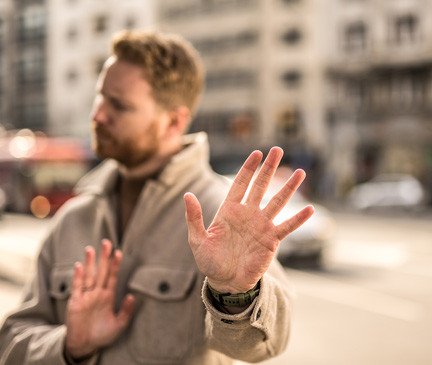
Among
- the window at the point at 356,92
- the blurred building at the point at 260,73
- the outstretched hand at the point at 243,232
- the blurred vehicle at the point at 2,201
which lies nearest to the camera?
the outstretched hand at the point at 243,232

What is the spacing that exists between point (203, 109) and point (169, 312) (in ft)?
115

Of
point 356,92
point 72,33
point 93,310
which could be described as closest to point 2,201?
point 72,33

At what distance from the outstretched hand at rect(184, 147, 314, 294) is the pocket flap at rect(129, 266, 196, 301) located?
0.35 m

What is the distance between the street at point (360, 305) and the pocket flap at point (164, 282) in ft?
2.10

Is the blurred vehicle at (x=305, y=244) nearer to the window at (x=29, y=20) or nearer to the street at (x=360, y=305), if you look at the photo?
the street at (x=360, y=305)

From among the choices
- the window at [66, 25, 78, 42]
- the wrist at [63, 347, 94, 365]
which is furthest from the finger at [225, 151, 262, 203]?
the window at [66, 25, 78, 42]

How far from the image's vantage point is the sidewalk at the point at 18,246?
804 centimetres

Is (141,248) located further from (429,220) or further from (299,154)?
(299,154)

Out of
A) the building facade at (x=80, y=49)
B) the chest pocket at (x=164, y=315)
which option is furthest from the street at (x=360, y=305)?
the building facade at (x=80, y=49)

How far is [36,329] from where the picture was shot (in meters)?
1.92

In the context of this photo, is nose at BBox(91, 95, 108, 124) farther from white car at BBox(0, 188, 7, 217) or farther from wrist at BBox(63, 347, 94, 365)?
white car at BBox(0, 188, 7, 217)

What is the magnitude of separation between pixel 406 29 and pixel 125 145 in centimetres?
3113

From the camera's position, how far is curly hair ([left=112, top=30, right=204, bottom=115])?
1996 millimetres

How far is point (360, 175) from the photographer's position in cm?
3147
